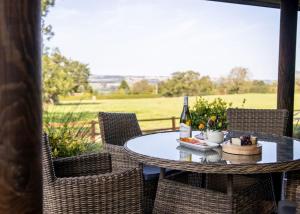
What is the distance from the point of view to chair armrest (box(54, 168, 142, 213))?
1.84 m

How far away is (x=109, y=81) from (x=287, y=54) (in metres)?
2.43

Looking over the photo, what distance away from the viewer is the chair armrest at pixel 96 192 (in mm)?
1845

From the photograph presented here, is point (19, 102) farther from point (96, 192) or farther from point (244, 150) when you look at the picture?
point (244, 150)

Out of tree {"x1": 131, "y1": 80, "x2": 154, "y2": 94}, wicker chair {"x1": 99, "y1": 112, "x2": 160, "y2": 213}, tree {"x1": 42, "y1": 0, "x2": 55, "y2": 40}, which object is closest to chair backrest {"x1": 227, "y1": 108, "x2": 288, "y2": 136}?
wicker chair {"x1": 99, "y1": 112, "x2": 160, "y2": 213}

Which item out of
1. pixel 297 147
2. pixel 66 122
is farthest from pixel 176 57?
pixel 297 147

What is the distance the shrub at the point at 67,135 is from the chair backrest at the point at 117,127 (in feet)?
2.25

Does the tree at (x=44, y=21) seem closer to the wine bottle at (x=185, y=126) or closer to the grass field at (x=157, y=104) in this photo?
the grass field at (x=157, y=104)

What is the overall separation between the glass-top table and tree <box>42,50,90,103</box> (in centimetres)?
213

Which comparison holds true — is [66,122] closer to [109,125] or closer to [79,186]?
[109,125]

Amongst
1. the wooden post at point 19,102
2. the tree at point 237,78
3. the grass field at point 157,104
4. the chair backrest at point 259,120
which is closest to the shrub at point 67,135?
the grass field at point 157,104

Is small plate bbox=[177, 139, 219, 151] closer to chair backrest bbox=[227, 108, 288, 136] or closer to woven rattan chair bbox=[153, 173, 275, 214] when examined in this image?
woven rattan chair bbox=[153, 173, 275, 214]

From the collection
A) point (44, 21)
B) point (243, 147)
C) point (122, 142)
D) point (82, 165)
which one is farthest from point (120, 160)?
point (44, 21)

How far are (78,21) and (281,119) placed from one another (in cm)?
316

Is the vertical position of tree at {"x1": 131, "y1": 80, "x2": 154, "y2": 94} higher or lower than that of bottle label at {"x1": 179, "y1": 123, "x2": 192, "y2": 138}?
higher
